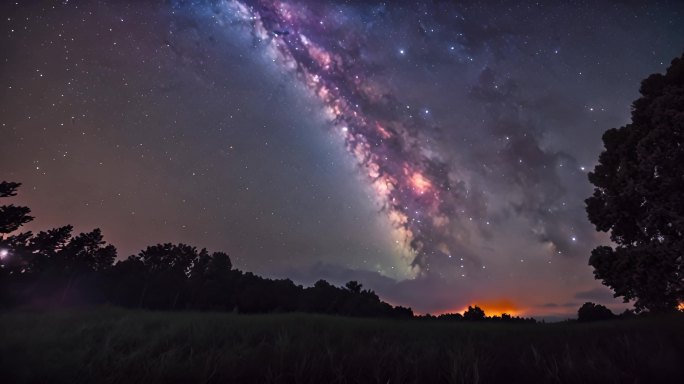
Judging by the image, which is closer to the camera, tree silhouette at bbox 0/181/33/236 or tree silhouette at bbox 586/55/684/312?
tree silhouette at bbox 586/55/684/312

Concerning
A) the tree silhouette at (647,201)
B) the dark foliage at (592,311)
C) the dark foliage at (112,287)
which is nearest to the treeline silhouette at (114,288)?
the dark foliage at (112,287)

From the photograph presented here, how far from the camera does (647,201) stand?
13.0m

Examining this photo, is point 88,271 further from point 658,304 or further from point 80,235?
point 658,304

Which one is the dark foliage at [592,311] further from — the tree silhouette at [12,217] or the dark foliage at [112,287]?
the tree silhouette at [12,217]

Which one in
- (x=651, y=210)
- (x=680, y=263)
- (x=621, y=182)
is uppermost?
(x=621, y=182)

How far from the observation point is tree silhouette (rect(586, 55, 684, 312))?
12.1m

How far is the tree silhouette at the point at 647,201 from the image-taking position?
1206cm

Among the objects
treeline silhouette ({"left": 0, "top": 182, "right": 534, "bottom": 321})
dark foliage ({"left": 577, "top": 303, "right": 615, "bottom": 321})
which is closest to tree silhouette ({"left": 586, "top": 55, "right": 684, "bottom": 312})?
treeline silhouette ({"left": 0, "top": 182, "right": 534, "bottom": 321})

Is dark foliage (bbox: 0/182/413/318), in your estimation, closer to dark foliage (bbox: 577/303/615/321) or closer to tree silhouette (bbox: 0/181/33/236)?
tree silhouette (bbox: 0/181/33/236)

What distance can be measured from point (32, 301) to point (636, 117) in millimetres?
58926

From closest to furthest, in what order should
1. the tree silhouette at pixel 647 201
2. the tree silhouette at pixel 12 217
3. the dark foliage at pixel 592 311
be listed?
the tree silhouette at pixel 647 201 → the tree silhouette at pixel 12 217 → the dark foliage at pixel 592 311

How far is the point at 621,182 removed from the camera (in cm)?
1373

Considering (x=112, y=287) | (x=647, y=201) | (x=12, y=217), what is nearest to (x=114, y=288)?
(x=112, y=287)

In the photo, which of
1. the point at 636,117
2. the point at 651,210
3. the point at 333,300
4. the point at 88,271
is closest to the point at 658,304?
the point at 651,210
